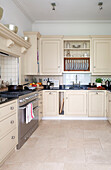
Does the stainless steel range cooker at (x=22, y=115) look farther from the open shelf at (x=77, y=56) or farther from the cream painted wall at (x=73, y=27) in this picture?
the cream painted wall at (x=73, y=27)

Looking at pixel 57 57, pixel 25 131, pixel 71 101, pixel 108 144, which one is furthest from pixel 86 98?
pixel 25 131

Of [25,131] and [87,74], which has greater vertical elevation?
[87,74]

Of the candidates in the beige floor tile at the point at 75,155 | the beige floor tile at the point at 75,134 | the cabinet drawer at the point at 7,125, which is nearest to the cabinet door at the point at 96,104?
the beige floor tile at the point at 75,134

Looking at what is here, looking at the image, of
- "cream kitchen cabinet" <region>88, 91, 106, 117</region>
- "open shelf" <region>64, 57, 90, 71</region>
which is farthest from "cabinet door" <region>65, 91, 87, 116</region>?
"open shelf" <region>64, 57, 90, 71</region>

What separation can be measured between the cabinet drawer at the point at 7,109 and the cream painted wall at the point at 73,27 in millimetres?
3514

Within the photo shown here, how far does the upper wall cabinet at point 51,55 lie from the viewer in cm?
509

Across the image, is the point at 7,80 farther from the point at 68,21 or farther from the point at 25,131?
the point at 68,21

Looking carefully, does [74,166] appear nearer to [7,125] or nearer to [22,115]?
[7,125]

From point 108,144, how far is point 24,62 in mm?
2939

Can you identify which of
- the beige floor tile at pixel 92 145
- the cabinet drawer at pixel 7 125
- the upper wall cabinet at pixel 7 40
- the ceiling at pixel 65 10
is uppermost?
the ceiling at pixel 65 10

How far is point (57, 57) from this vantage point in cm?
509

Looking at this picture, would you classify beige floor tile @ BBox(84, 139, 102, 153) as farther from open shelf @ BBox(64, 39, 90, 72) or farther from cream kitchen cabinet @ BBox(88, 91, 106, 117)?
open shelf @ BBox(64, 39, 90, 72)

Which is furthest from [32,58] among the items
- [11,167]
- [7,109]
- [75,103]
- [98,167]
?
[98,167]

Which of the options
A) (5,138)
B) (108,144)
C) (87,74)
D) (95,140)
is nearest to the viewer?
(5,138)
